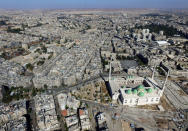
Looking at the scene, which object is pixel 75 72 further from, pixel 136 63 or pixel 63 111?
pixel 136 63

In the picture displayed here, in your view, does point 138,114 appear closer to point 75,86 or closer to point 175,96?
point 175,96

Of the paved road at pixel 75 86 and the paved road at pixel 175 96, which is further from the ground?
the paved road at pixel 75 86

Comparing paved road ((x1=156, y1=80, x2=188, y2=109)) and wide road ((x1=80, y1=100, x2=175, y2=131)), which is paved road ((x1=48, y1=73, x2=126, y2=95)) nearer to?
wide road ((x1=80, y1=100, x2=175, y2=131))

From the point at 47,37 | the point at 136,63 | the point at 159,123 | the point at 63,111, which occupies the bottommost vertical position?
the point at 159,123

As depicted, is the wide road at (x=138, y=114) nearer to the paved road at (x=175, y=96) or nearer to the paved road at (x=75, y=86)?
the paved road at (x=175, y=96)

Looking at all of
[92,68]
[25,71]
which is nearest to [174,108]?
[92,68]

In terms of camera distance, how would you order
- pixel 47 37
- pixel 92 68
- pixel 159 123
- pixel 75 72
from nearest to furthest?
1. pixel 159 123
2. pixel 75 72
3. pixel 92 68
4. pixel 47 37

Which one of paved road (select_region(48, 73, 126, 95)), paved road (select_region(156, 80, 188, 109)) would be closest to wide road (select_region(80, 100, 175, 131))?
paved road (select_region(156, 80, 188, 109))

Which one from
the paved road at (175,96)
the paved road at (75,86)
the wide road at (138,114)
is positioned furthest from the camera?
the paved road at (75,86)

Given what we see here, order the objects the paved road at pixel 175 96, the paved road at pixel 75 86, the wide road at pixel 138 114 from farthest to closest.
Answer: the paved road at pixel 75 86 → the paved road at pixel 175 96 → the wide road at pixel 138 114

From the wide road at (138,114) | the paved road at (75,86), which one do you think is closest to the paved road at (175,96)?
the wide road at (138,114)

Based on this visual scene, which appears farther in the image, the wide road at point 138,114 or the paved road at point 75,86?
the paved road at point 75,86
